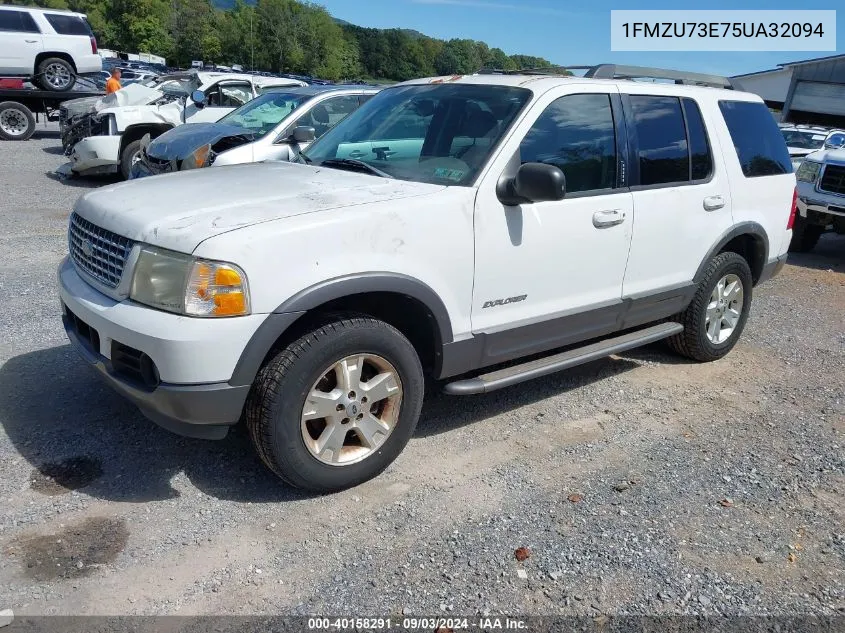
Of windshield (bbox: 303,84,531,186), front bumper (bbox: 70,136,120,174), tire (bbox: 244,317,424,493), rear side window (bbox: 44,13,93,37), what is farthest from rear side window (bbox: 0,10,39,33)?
tire (bbox: 244,317,424,493)

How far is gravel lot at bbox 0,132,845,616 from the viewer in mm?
2889

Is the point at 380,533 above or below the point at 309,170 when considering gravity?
below

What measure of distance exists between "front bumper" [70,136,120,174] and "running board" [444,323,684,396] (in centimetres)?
1013

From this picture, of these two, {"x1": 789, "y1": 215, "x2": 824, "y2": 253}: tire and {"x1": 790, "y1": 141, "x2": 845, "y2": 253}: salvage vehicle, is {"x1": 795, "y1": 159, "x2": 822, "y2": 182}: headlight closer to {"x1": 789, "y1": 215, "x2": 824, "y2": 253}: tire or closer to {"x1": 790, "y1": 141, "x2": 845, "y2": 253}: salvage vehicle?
{"x1": 790, "y1": 141, "x2": 845, "y2": 253}: salvage vehicle

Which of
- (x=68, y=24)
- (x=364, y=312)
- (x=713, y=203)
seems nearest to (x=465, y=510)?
(x=364, y=312)

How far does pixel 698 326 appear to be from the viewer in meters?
5.30

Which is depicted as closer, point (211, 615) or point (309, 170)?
point (211, 615)

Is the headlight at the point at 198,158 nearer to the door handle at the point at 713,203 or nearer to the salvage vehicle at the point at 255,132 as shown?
the salvage vehicle at the point at 255,132

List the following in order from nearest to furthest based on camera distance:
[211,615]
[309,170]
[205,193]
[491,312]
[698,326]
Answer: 1. [211,615]
2. [205,193]
3. [491,312]
4. [309,170]
5. [698,326]

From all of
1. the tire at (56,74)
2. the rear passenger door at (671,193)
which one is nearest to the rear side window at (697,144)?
the rear passenger door at (671,193)

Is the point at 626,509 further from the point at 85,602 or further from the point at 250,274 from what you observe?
the point at 85,602

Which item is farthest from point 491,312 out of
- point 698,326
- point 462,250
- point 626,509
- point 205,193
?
point 698,326

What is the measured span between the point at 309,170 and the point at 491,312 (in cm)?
129

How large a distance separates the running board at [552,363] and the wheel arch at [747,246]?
1.80 feet
